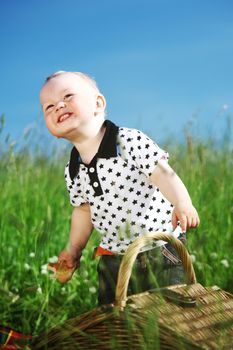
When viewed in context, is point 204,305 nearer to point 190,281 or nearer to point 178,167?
point 190,281

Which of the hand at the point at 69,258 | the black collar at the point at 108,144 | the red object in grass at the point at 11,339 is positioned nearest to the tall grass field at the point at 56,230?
the hand at the point at 69,258

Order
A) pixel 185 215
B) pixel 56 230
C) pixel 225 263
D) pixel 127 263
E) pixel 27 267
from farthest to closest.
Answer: pixel 56 230
pixel 27 267
pixel 225 263
pixel 185 215
pixel 127 263

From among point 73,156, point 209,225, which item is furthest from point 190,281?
point 209,225

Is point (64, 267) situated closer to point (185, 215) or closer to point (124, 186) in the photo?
point (124, 186)

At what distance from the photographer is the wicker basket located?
1915 millimetres

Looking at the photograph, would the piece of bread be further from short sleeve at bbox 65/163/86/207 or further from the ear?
the ear

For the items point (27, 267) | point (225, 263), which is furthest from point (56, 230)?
point (225, 263)

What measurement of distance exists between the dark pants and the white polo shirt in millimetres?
44

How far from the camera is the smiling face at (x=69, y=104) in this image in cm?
244

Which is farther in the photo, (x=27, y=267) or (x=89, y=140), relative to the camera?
(x=27, y=267)

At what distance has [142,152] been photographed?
7.92 feet

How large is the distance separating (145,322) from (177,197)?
560 mm

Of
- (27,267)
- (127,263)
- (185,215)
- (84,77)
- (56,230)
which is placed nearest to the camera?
(127,263)

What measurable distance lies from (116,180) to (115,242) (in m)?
0.23
